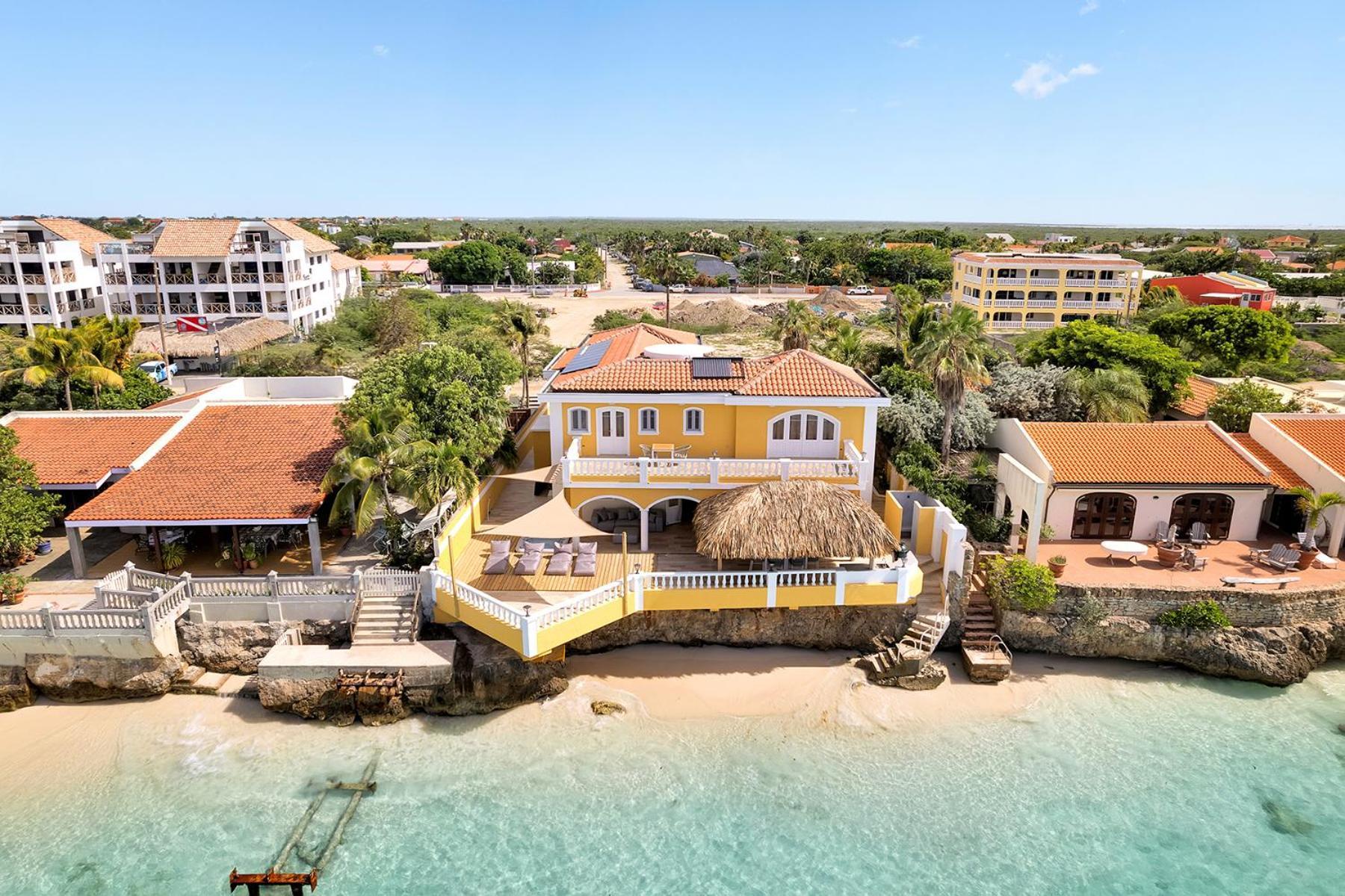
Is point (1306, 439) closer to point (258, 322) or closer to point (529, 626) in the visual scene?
point (529, 626)

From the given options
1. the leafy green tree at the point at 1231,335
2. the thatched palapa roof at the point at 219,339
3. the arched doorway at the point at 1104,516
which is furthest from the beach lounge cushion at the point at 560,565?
the leafy green tree at the point at 1231,335

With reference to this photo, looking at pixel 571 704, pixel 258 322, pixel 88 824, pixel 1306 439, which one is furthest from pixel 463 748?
pixel 258 322

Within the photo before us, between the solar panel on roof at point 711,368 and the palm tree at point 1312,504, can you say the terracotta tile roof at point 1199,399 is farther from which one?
the solar panel on roof at point 711,368

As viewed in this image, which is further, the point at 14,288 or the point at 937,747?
the point at 14,288


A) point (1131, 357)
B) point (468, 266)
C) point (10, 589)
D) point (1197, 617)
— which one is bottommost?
point (1197, 617)

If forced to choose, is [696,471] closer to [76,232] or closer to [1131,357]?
[1131,357]

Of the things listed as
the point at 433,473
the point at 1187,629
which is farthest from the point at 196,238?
the point at 1187,629

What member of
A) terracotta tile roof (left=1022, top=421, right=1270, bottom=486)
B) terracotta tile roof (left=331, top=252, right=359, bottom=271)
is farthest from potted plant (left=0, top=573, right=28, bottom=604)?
terracotta tile roof (left=331, top=252, right=359, bottom=271)
